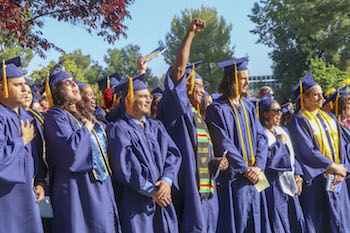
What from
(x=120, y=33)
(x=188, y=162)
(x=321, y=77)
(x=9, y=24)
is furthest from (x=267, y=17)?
(x=188, y=162)

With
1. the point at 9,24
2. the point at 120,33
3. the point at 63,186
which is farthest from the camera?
the point at 120,33

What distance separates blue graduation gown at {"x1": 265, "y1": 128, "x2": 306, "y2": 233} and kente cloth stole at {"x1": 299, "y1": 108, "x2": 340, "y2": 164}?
552 millimetres

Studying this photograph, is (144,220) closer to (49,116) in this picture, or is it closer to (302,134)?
(49,116)

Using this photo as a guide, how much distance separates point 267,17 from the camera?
2906 cm

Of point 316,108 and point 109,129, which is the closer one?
point 109,129

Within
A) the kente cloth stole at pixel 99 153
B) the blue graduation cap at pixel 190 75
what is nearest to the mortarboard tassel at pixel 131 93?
the kente cloth stole at pixel 99 153

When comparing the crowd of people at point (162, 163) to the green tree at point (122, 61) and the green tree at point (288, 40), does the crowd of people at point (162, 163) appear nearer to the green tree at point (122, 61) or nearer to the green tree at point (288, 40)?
the green tree at point (288, 40)

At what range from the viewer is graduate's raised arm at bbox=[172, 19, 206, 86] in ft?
14.9

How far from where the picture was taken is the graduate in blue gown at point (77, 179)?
3.96m

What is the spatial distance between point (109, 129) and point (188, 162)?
2.81 feet

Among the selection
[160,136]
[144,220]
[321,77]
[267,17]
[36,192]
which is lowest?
[144,220]

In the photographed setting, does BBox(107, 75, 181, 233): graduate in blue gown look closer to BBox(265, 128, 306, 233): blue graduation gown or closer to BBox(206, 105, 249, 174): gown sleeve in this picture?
BBox(206, 105, 249, 174): gown sleeve

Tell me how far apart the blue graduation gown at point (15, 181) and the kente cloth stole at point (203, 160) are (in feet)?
5.37

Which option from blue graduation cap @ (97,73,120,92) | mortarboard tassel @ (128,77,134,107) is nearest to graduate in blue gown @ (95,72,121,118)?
blue graduation cap @ (97,73,120,92)
